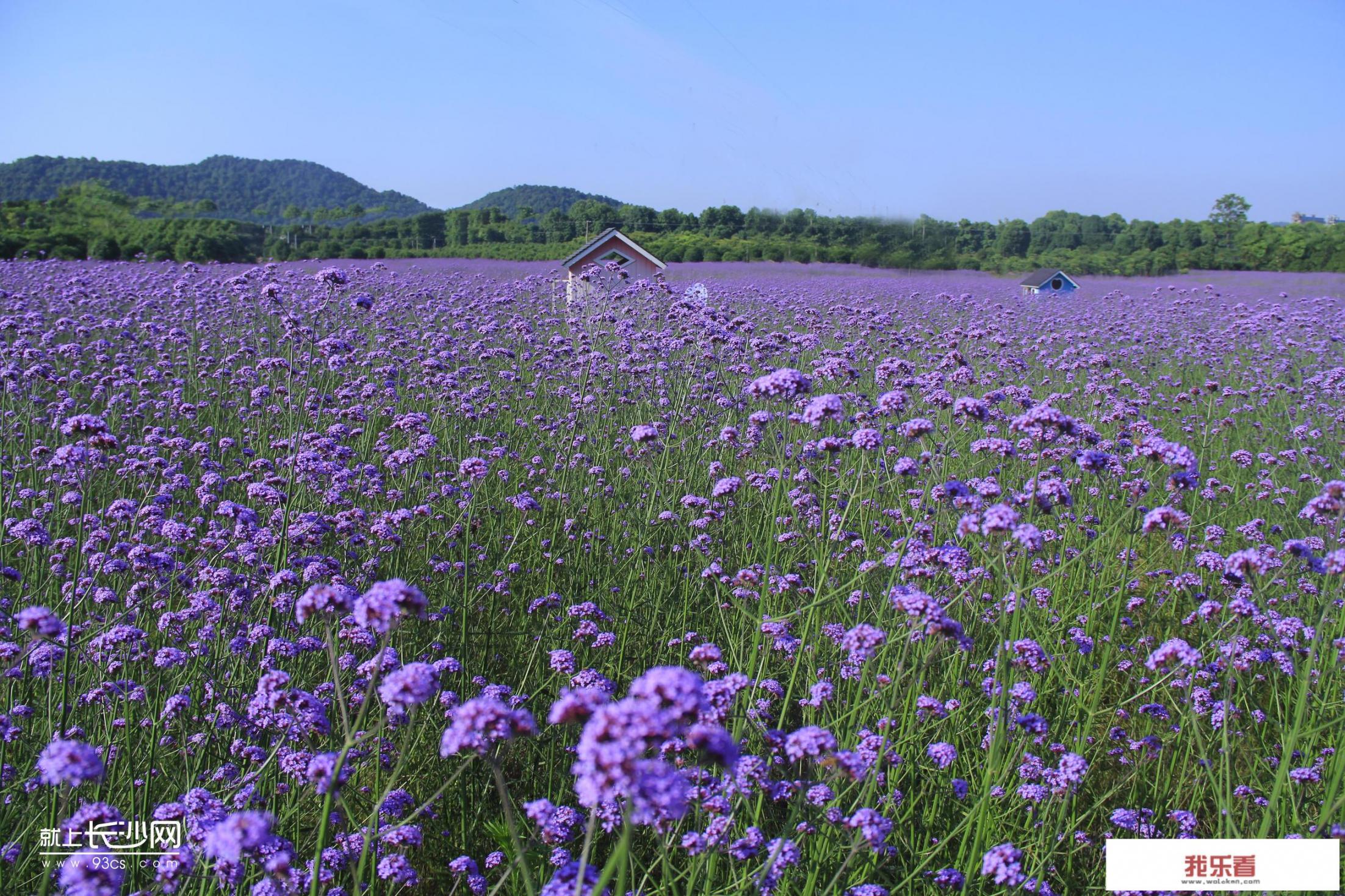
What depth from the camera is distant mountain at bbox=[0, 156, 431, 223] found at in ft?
151

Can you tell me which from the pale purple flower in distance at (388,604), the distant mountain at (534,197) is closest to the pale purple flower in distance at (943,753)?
the pale purple flower in distance at (388,604)

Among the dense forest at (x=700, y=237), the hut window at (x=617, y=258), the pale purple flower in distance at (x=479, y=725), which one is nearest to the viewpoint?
the pale purple flower in distance at (x=479, y=725)

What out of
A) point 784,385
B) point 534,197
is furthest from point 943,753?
point 534,197

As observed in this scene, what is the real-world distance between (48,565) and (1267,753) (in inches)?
206

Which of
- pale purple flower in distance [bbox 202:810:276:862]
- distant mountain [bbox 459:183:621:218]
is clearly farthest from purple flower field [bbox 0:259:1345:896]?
distant mountain [bbox 459:183:621:218]

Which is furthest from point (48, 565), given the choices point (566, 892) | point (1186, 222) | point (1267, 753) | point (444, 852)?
point (1186, 222)

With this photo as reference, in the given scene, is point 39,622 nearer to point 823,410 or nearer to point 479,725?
point 479,725

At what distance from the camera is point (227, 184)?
6838cm

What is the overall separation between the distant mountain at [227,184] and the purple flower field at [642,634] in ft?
101

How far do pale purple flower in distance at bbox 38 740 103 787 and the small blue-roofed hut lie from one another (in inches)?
778

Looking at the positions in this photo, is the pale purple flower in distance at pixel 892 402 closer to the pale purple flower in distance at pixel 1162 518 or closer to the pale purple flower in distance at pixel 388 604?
the pale purple flower in distance at pixel 1162 518

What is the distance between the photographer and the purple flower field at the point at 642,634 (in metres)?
1.87

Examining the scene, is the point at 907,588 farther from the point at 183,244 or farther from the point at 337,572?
the point at 183,244

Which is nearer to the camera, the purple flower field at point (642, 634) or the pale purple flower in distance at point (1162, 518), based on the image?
the purple flower field at point (642, 634)
